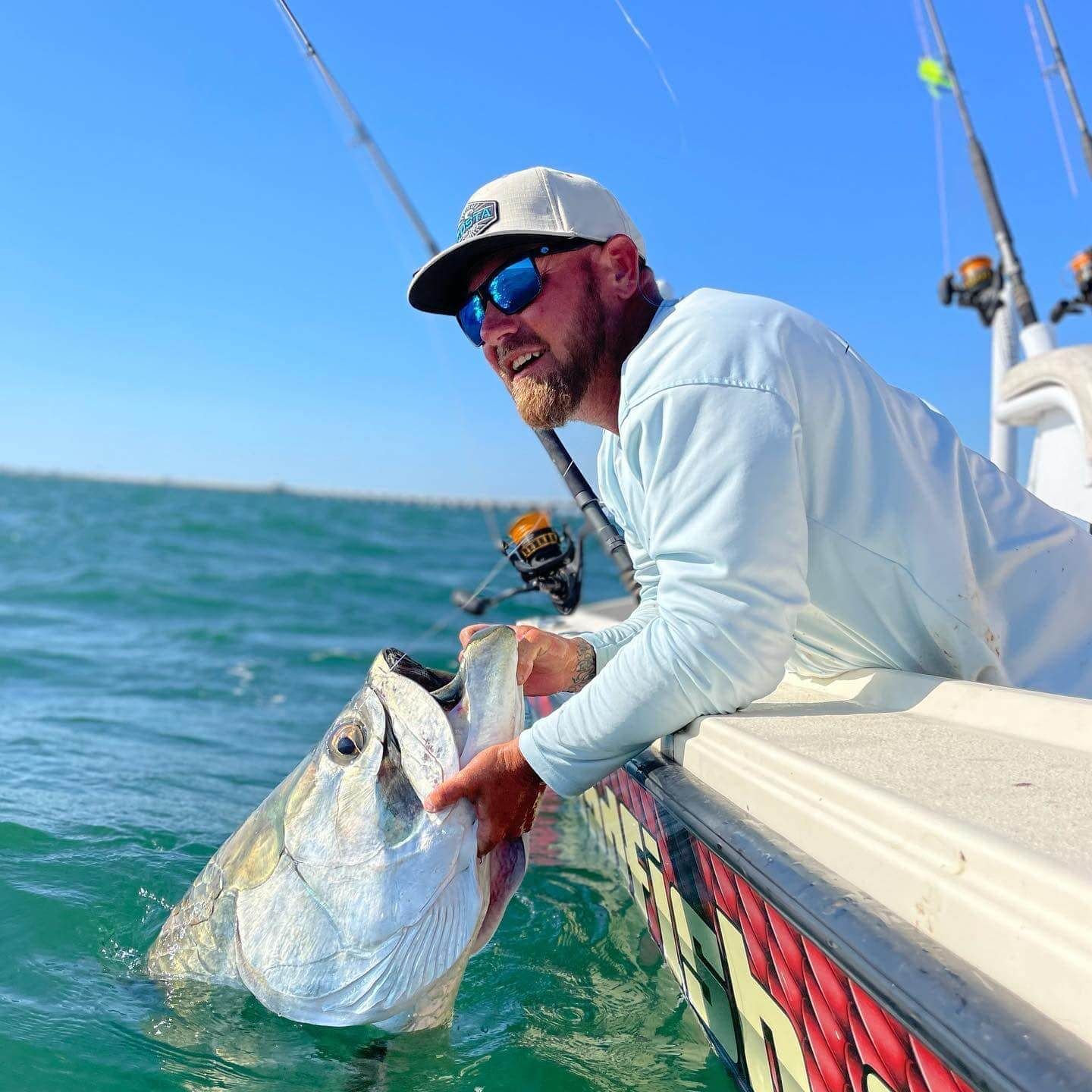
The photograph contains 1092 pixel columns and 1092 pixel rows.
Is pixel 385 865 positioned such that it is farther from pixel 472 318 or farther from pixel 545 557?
pixel 545 557

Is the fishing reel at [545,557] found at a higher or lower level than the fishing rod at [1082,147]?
lower

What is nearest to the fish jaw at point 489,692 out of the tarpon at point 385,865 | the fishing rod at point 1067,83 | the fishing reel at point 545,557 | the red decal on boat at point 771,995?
the tarpon at point 385,865

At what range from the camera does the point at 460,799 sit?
6.27ft

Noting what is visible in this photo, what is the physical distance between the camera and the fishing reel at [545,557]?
4.48 meters

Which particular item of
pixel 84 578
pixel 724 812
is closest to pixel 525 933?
pixel 724 812

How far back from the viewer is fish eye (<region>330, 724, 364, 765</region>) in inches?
78.5

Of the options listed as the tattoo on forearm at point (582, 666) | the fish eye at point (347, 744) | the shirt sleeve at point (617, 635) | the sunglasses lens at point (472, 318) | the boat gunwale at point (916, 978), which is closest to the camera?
the boat gunwale at point (916, 978)

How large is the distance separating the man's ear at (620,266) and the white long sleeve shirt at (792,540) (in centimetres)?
12

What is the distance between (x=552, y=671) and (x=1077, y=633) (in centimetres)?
121

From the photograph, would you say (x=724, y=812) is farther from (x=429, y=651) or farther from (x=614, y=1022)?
(x=429, y=651)

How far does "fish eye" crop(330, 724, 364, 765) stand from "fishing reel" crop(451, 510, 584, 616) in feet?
7.53

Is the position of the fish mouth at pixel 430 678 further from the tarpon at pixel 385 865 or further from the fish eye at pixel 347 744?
the fish eye at pixel 347 744

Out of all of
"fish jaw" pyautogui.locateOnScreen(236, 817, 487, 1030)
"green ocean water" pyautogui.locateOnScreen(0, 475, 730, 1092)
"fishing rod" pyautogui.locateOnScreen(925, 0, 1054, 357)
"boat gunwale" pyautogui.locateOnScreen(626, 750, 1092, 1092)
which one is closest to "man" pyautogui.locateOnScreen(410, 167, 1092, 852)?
"fish jaw" pyautogui.locateOnScreen(236, 817, 487, 1030)

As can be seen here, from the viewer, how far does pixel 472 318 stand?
237 centimetres
